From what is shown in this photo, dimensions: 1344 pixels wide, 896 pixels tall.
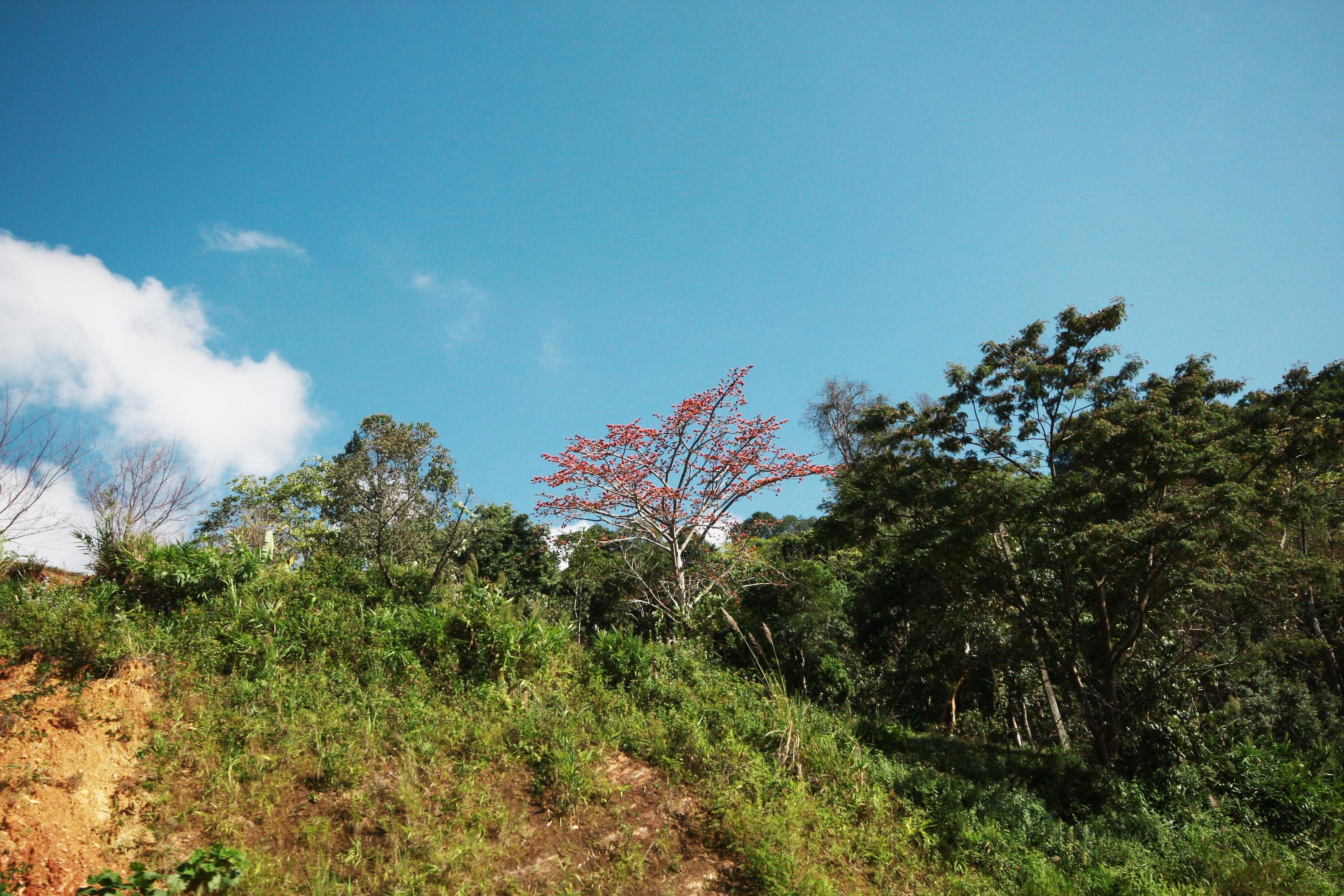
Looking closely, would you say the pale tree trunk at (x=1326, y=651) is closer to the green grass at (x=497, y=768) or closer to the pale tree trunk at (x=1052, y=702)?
the pale tree trunk at (x=1052, y=702)

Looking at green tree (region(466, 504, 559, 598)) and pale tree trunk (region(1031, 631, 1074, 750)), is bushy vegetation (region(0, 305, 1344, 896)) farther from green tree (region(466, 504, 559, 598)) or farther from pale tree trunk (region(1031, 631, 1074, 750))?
green tree (region(466, 504, 559, 598))

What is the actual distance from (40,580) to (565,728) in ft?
25.3

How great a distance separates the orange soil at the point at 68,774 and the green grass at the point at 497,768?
186mm

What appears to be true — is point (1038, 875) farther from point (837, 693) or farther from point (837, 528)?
point (837, 693)

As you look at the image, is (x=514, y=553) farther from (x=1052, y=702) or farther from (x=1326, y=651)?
(x=1326, y=651)

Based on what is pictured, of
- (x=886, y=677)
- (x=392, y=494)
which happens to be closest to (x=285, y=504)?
(x=392, y=494)

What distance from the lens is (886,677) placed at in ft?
45.2

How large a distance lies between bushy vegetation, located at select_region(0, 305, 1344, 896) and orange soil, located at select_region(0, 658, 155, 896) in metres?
0.21

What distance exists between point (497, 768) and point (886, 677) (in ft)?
32.3

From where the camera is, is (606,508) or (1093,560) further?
(606,508)

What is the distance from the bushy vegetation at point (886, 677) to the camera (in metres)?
5.65

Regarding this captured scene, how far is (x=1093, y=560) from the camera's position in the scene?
860cm

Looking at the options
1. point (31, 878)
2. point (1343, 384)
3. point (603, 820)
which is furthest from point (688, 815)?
point (1343, 384)

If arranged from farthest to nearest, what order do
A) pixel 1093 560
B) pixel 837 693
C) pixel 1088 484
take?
pixel 837 693 < pixel 1088 484 < pixel 1093 560
